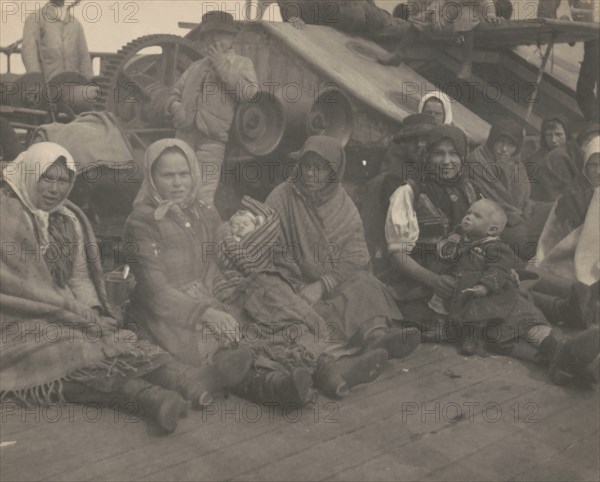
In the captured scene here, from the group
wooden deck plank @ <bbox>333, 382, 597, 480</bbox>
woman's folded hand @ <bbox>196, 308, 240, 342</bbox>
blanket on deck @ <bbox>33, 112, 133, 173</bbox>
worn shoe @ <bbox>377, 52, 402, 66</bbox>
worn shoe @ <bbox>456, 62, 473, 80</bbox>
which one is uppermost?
blanket on deck @ <bbox>33, 112, 133, 173</bbox>

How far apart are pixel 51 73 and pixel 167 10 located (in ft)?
2.73

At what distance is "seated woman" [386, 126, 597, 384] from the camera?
6207mm

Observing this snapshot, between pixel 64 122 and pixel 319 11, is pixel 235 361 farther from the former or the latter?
pixel 319 11

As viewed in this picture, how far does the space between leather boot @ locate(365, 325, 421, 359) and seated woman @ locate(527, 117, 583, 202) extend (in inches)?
91.4

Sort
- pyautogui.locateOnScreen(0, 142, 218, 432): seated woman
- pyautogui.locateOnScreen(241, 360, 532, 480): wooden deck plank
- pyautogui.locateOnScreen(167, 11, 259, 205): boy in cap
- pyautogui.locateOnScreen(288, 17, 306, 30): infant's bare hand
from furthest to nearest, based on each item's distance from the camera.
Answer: pyautogui.locateOnScreen(288, 17, 306, 30): infant's bare hand, pyautogui.locateOnScreen(167, 11, 259, 205): boy in cap, pyautogui.locateOnScreen(0, 142, 218, 432): seated woman, pyautogui.locateOnScreen(241, 360, 532, 480): wooden deck plank

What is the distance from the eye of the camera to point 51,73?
216 inches

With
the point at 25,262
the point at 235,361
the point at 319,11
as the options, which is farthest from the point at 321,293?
the point at 319,11

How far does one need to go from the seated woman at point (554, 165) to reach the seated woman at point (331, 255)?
2.26 metres

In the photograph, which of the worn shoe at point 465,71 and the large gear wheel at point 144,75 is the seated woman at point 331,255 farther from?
the worn shoe at point 465,71

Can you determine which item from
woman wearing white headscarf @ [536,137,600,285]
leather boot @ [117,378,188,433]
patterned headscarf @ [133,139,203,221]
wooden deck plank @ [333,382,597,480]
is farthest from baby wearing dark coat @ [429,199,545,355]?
leather boot @ [117,378,188,433]

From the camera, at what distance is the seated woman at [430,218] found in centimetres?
621

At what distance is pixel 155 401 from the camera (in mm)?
4324

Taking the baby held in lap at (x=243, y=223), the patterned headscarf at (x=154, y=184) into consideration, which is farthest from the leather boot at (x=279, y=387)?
the patterned headscarf at (x=154, y=184)

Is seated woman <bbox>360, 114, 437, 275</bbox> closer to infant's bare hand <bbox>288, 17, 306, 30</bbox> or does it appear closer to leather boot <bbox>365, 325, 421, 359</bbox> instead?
leather boot <bbox>365, 325, 421, 359</bbox>
